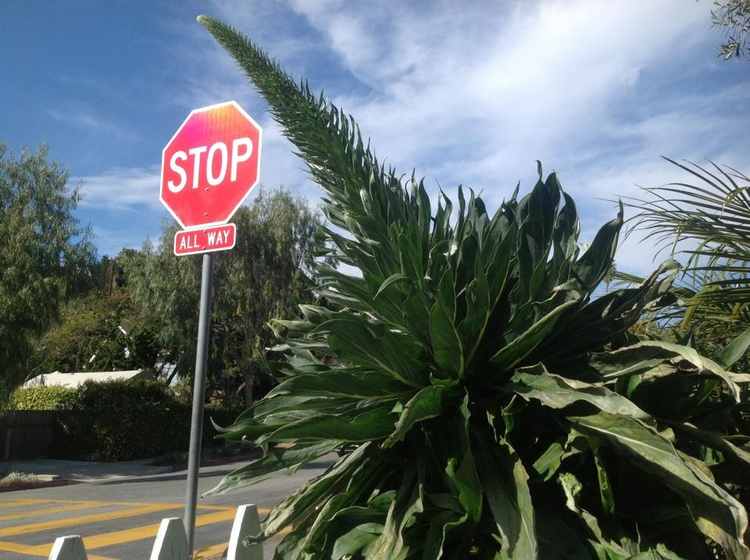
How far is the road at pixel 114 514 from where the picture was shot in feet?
27.9

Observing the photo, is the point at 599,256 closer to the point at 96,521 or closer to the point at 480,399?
the point at 480,399

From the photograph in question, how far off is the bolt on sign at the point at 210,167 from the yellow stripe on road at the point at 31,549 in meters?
5.32

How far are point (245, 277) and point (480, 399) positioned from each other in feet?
87.4

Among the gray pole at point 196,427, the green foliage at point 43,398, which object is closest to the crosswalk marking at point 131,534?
the gray pole at point 196,427

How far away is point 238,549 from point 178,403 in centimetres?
2354

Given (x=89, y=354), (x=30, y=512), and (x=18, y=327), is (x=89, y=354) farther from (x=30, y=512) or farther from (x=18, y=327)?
(x=30, y=512)

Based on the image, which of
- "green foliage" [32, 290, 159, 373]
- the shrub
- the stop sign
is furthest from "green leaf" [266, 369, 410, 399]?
"green foliage" [32, 290, 159, 373]

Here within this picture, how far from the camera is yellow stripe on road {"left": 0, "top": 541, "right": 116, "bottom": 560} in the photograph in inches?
314

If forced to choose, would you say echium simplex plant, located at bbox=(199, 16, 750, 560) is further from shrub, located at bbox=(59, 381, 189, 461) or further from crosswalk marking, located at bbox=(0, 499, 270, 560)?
shrub, located at bbox=(59, 381, 189, 461)

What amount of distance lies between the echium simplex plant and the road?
3703mm

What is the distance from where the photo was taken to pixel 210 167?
3996 millimetres

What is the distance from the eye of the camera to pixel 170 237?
96.7 feet

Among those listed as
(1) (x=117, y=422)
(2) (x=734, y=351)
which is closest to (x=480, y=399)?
(2) (x=734, y=351)

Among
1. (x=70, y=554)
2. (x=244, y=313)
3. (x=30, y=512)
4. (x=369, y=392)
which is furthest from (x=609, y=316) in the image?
(x=244, y=313)
